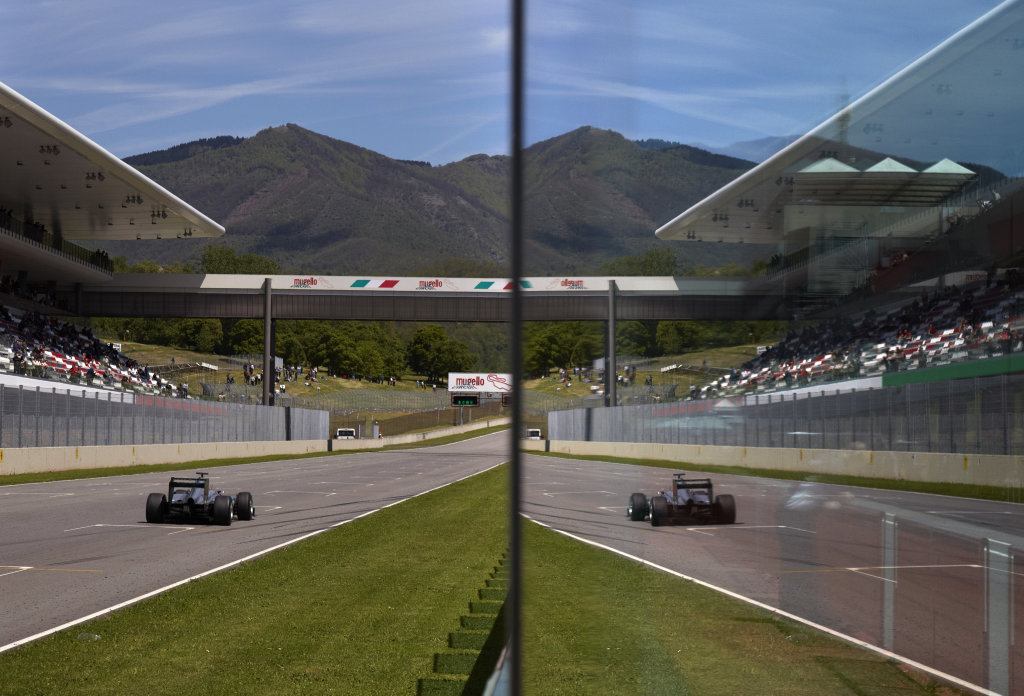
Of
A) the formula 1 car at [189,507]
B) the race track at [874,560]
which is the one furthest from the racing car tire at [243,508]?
the race track at [874,560]

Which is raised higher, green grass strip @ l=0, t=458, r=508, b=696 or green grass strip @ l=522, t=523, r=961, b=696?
green grass strip @ l=522, t=523, r=961, b=696

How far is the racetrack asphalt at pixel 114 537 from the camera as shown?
33.7ft

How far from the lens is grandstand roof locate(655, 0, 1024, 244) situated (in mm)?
1106

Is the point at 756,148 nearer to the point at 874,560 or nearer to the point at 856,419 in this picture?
the point at 856,419

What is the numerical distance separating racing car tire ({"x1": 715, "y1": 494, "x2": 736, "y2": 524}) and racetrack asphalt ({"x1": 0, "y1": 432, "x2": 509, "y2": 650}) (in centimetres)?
166

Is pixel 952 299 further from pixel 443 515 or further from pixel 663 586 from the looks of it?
pixel 443 515

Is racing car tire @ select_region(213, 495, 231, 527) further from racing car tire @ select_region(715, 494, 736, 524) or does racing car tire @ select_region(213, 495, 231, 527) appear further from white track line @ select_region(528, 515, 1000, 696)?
racing car tire @ select_region(715, 494, 736, 524)

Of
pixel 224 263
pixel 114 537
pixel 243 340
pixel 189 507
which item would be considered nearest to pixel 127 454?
pixel 189 507

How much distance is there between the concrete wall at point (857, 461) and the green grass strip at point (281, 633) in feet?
18.8

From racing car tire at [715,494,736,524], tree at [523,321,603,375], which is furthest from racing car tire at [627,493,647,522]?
tree at [523,321,603,375]

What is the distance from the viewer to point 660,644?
4.22ft

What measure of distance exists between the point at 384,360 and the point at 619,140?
13466 cm

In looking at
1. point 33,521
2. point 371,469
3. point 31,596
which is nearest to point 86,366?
point 371,469

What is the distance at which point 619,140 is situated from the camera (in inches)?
50.7
